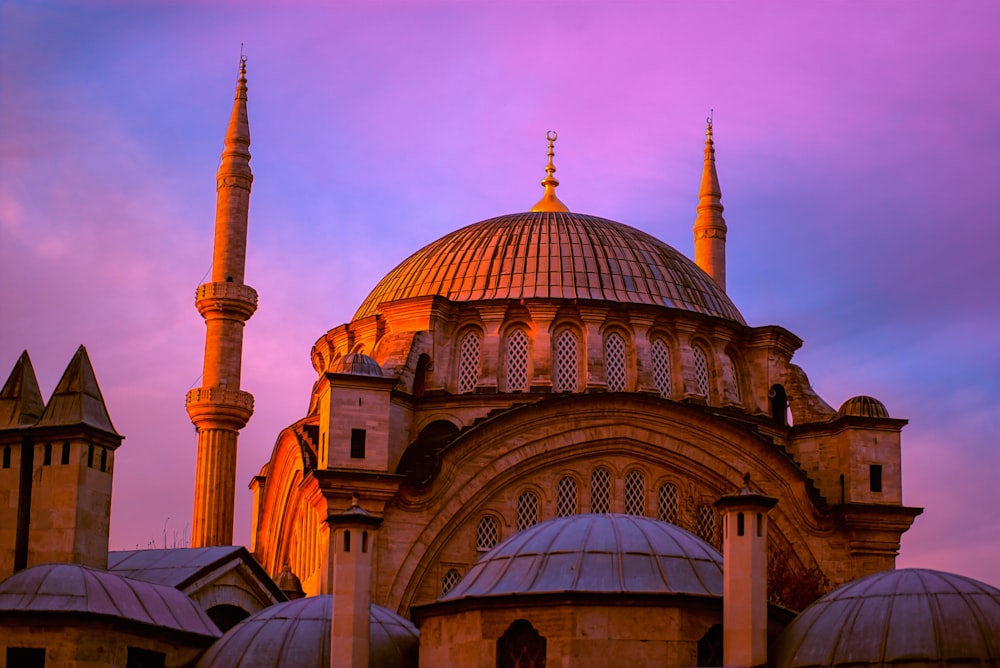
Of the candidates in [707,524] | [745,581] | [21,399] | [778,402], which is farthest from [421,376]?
[745,581]

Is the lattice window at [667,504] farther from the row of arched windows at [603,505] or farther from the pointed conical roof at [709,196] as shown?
the pointed conical roof at [709,196]

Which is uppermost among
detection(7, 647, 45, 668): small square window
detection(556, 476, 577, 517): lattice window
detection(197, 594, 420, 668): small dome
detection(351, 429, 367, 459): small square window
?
detection(351, 429, 367, 459): small square window

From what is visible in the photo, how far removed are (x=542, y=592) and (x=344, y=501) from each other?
946 cm

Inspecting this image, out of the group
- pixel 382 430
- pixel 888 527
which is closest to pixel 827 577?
pixel 888 527

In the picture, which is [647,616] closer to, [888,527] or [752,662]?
[752,662]

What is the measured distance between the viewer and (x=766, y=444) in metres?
34.1

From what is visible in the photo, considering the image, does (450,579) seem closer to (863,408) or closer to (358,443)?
(358,443)

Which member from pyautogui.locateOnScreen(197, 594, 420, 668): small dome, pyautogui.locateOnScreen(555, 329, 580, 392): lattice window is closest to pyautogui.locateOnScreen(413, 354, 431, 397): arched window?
pyautogui.locateOnScreen(555, 329, 580, 392): lattice window

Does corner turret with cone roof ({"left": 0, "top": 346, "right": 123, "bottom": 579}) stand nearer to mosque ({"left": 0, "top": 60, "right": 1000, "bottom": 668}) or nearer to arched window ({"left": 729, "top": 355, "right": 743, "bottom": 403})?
mosque ({"left": 0, "top": 60, "right": 1000, "bottom": 668})

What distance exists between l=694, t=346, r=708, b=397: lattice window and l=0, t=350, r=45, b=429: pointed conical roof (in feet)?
42.3

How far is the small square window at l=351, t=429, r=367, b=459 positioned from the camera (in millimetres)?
32719

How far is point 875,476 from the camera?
3484cm

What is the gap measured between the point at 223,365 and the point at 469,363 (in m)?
5.04

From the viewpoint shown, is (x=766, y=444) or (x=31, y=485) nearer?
(x=31, y=485)
